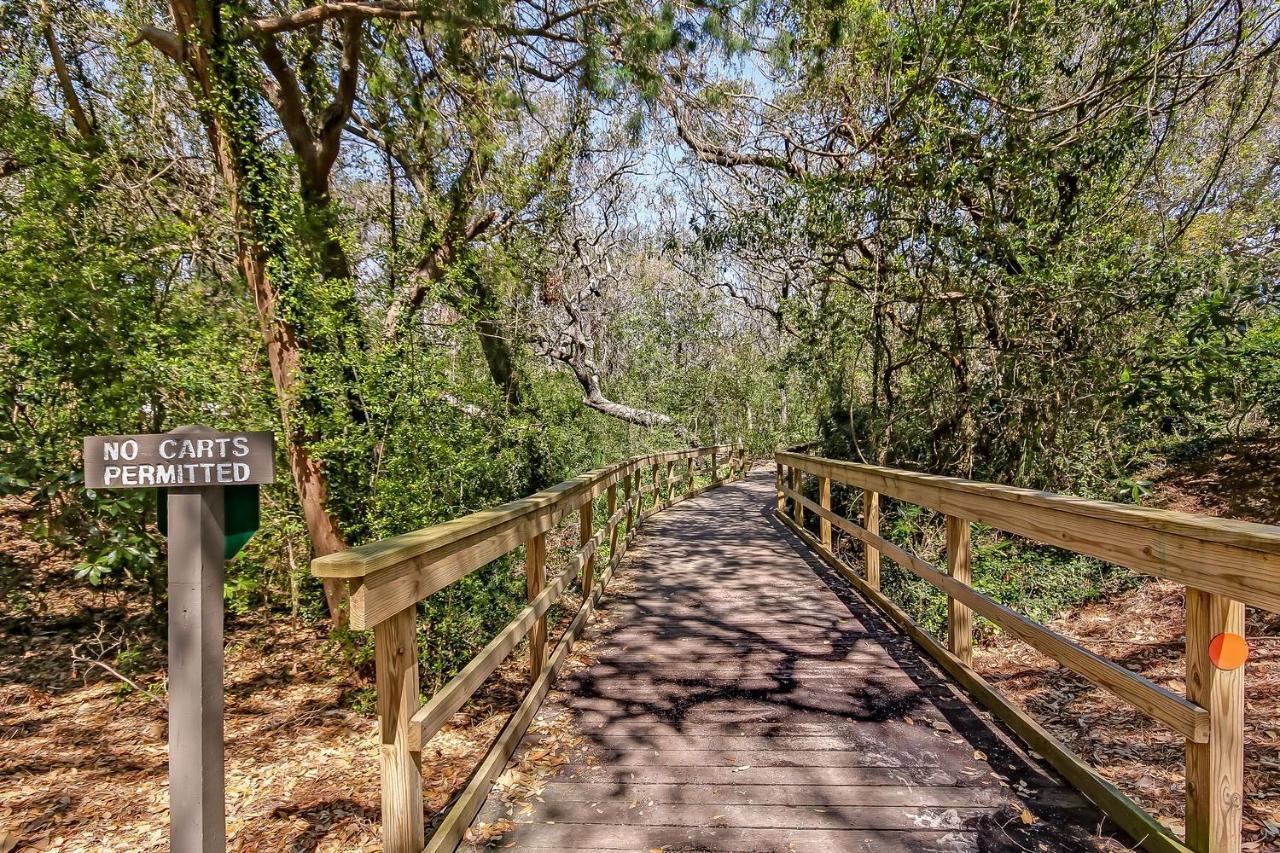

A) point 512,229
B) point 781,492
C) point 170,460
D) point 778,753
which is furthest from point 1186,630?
point 781,492

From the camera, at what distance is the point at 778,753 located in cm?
293

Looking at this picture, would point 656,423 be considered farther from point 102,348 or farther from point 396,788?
point 396,788

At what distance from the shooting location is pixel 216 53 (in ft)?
15.9

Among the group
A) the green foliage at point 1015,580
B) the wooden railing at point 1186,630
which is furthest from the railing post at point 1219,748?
the green foliage at point 1015,580

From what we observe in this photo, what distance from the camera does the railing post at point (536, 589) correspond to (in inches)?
136

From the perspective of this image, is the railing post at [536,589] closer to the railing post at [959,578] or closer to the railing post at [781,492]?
the railing post at [959,578]

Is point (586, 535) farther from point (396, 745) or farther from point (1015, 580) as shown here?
point (1015, 580)

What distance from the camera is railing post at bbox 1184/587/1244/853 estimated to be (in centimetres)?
193

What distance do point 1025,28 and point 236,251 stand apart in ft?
22.9

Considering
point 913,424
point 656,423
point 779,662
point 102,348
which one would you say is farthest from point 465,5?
point 656,423

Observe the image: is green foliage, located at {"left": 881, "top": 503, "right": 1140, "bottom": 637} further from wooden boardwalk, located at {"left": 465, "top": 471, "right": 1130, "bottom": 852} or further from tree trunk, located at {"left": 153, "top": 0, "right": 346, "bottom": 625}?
tree trunk, located at {"left": 153, "top": 0, "right": 346, "bottom": 625}

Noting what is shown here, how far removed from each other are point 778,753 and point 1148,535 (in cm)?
165

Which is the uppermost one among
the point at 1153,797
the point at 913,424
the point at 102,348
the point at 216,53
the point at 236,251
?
the point at 216,53

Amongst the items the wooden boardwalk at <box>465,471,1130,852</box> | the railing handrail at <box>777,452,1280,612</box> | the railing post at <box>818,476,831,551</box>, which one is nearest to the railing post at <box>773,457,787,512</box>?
the railing post at <box>818,476,831,551</box>
